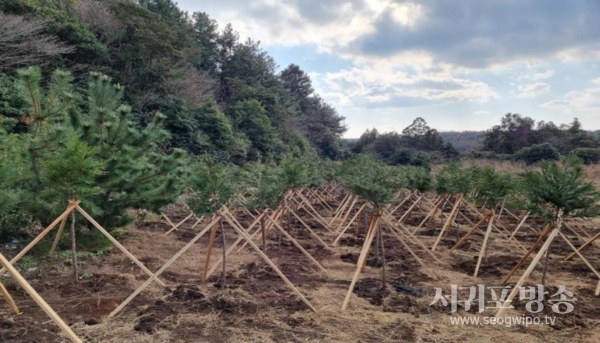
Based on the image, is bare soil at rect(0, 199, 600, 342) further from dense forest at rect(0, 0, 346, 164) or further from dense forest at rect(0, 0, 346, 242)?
dense forest at rect(0, 0, 346, 164)

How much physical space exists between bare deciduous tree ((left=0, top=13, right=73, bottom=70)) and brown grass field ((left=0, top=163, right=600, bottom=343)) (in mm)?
10832

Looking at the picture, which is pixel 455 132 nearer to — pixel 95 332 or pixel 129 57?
pixel 129 57

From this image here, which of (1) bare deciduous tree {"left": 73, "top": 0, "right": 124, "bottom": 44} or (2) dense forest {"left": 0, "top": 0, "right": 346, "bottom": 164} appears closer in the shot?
(2) dense forest {"left": 0, "top": 0, "right": 346, "bottom": 164}

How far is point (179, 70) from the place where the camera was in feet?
73.6

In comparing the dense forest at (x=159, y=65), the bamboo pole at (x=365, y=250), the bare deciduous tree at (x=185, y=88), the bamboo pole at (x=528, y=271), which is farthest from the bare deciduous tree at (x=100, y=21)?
the bamboo pole at (x=528, y=271)

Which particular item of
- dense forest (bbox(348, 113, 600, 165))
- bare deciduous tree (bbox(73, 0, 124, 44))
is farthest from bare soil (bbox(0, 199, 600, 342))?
dense forest (bbox(348, 113, 600, 165))

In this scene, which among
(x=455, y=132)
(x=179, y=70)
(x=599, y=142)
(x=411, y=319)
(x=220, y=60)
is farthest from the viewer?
(x=455, y=132)

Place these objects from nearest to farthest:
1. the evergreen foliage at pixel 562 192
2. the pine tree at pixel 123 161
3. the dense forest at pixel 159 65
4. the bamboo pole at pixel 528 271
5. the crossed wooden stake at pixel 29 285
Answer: the crossed wooden stake at pixel 29 285
the bamboo pole at pixel 528 271
the evergreen foliage at pixel 562 192
the pine tree at pixel 123 161
the dense forest at pixel 159 65

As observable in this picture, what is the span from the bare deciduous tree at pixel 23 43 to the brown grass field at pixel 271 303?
1083cm

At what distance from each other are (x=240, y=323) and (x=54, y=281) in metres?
2.93

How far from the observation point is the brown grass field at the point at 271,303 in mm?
4055

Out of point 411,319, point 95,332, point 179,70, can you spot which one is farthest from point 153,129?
point 179,70

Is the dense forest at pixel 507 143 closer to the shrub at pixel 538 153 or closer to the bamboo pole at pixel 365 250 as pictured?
the shrub at pixel 538 153

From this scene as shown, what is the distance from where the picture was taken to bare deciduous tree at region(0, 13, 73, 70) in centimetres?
1354
